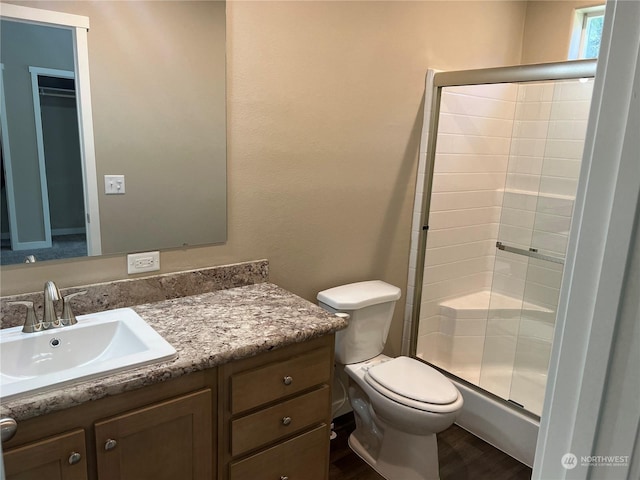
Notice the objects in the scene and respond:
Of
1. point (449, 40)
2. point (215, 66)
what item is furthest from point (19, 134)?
point (449, 40)

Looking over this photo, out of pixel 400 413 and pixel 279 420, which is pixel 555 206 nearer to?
pixel 400 413

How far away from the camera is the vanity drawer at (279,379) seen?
1.54 m

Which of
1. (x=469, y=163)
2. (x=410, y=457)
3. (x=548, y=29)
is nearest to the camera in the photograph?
(x=410, y=457)

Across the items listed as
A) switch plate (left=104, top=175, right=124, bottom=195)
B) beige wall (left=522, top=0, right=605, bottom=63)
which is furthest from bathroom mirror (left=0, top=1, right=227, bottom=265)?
beige wall (left=522, top=0, right=605, bottom=63)

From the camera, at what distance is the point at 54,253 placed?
1625mm

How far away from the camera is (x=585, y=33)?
9.58 feet

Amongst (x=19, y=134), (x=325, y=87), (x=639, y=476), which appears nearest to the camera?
(x=639, y=476)

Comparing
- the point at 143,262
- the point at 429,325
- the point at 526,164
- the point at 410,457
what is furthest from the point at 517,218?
the point at 143,262

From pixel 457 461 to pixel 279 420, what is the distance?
1.19m

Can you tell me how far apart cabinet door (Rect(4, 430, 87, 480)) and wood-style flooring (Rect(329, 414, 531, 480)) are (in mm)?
1316

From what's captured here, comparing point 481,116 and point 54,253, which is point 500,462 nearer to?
point 481,116

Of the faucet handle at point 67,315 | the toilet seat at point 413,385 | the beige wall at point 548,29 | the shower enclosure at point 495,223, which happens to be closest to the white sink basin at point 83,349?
the faucet handle at point 67,315

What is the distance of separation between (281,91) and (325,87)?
248 mm

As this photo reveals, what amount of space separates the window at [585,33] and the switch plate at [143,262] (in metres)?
2.78
